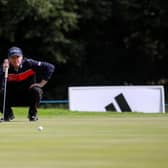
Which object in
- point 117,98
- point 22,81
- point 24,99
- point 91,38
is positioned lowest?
point 24,99

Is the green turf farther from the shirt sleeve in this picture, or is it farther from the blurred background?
the blurred background

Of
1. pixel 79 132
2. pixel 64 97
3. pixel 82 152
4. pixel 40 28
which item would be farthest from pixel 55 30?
pixel 82 152

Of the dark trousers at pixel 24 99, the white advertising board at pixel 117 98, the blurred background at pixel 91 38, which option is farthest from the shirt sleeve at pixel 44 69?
the blurred background at pixel 91 38

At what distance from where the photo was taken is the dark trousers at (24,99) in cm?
1352

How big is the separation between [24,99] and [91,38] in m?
31.3

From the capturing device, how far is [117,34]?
45688mm

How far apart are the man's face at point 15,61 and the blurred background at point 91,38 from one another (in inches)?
1035

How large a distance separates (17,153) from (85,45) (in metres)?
36.8

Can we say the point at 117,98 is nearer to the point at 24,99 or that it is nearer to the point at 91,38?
the point at 24,99

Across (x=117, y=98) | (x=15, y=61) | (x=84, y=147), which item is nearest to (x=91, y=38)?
(x=117, y=98)

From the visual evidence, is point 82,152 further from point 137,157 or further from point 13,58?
point 13,58

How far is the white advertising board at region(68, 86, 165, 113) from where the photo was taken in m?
26.0

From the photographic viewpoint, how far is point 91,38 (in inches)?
1774

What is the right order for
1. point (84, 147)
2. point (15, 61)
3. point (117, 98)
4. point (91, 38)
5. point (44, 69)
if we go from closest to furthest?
point (84, 147) → point (15, 61) → point (44, 69) → point (117, 98) → point (91, 38)
